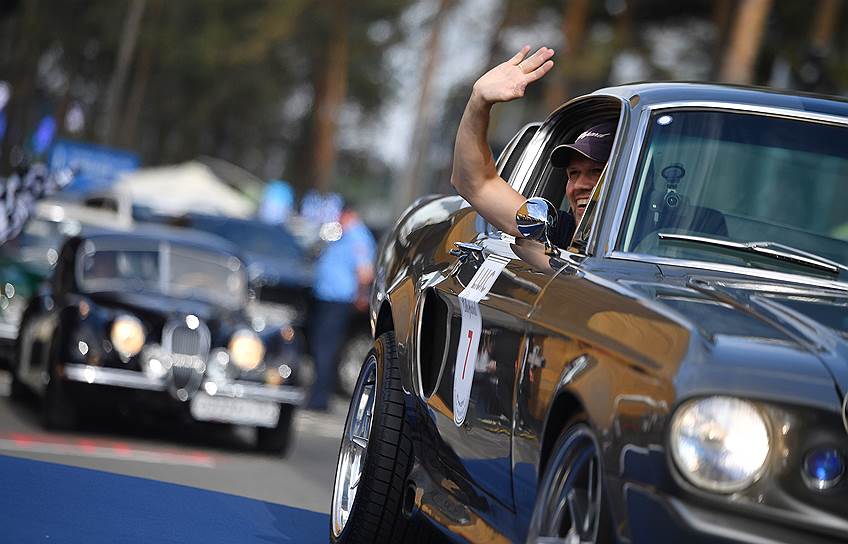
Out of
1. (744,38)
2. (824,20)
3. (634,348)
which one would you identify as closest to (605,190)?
(634,348)

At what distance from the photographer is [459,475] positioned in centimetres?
536

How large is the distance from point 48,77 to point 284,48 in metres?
20.0

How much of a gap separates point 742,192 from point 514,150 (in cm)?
165

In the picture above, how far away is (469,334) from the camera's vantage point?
538 centimetres

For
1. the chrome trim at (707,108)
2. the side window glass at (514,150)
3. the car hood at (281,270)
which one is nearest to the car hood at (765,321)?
the chrome trim at (707,108)

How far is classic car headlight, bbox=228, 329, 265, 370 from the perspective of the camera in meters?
12.3

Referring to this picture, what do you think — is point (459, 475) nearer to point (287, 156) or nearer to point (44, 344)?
point (44, 344)

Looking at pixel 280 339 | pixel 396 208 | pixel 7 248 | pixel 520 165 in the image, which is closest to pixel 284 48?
pixel 396 208

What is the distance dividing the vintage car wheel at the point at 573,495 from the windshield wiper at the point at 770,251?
0.94 metres

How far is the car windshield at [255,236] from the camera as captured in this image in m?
23.2

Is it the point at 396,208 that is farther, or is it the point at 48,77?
the point at 48,77

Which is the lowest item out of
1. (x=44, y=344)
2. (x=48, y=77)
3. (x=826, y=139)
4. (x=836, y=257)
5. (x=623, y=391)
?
(x=44, y=344)

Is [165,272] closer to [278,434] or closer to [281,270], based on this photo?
[278,434]

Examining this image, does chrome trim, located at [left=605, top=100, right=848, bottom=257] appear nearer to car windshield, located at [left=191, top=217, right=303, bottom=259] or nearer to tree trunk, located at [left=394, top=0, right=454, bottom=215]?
car windshield, located at [left=191, top=217, right=303, bottom=259]
